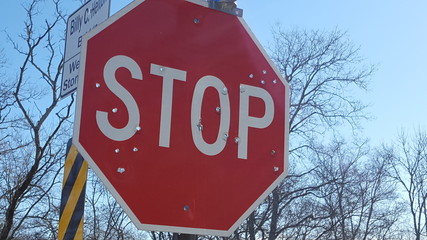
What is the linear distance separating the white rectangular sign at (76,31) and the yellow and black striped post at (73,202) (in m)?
0.65

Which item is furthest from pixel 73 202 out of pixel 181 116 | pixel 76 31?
pixel 181 116

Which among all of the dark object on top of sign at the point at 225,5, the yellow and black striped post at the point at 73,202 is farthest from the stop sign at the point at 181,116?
the yellow and black striped post at the point at 73,202

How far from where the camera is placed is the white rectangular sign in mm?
4562

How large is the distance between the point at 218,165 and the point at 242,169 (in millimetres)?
114

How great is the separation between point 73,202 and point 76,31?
1.44 m

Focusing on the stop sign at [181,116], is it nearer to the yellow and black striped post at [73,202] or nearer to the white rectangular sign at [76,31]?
the white rectangular sign at [76,31]

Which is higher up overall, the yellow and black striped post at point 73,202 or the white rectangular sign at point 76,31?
the white rectangular sign at point 76,31

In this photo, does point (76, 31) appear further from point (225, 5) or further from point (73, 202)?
point (225, 5)

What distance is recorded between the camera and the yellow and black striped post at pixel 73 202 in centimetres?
452

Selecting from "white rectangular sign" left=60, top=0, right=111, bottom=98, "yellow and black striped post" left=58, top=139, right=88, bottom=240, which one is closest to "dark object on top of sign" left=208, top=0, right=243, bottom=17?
"white rectangular sign" left=60, top=0, right=111, bottom=98

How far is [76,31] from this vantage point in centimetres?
490

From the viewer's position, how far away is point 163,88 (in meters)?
2.36

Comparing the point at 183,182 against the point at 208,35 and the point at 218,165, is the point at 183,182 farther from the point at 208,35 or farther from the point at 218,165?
the point at 208,35

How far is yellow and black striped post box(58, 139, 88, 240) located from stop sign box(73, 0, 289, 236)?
2.30 metres
